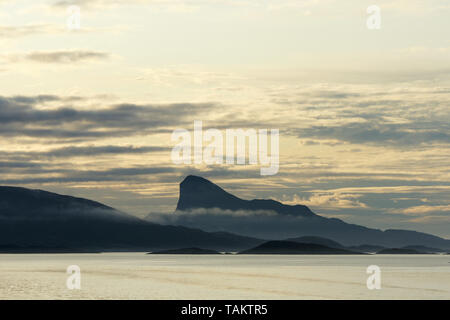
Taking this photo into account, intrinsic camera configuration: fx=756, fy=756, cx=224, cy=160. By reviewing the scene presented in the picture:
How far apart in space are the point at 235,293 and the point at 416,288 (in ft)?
103
